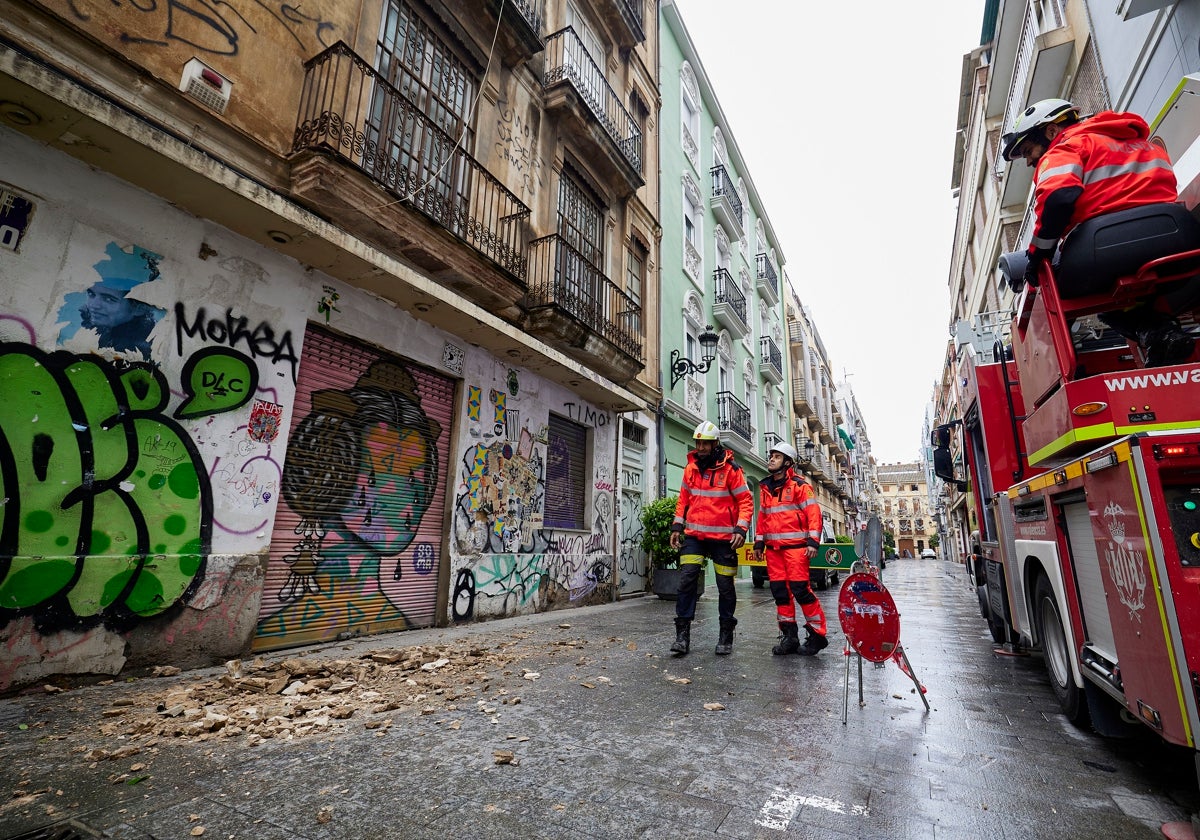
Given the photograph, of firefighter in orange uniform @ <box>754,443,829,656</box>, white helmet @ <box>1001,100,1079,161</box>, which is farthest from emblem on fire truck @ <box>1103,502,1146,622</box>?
firefighter in orange uniform @ <box>754,443,829,656</box>

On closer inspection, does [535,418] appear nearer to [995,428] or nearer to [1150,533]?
[995,428]

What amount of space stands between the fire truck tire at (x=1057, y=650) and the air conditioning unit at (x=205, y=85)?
23.6 feet

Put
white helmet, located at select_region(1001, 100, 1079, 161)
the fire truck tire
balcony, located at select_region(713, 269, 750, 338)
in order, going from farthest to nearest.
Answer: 1. balcony, located at select_region(713, 269, 750, 338)
2. white helmet, located at select_region(1001, 100, 1079, 161)
3. the fire truck tire

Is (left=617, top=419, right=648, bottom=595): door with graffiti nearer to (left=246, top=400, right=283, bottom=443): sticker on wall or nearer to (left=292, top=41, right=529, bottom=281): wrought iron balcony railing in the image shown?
(left=292, top=41, right=529, bottom=281): wrought iron balcony railing

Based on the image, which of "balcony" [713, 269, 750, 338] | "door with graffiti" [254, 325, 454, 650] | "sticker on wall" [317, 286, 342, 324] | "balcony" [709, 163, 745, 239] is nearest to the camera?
"door with graffiti" [254, 325, 454, 650]

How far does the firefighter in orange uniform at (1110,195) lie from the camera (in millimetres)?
3086

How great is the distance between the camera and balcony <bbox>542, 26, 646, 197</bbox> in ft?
31.6

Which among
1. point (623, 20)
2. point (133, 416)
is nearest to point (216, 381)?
point (133, 416)

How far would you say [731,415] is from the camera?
17359 millimetres

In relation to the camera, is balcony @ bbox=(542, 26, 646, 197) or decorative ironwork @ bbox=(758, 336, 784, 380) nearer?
balcony @ bbox=(542, 26, 646, 197)

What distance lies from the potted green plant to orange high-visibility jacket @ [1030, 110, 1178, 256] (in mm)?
8016

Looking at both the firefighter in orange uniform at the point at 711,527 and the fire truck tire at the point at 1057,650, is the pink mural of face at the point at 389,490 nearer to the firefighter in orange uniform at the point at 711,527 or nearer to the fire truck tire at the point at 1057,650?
the firefighter in orange uniform at the point at 711,527

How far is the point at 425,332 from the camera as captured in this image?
7.00 meters

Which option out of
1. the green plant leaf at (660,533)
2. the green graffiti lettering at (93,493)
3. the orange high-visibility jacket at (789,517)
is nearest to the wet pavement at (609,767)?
the green graffiti lettering at (93,493)
